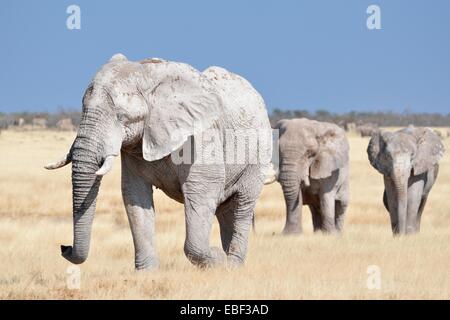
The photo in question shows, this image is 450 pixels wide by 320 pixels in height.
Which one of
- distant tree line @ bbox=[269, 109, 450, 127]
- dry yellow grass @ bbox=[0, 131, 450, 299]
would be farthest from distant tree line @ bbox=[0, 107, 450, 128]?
dry yellow grass @ bbox=[0, 131, 450, 299]

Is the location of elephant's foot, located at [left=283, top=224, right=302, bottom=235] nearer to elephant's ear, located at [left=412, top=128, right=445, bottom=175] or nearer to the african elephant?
the african elephant

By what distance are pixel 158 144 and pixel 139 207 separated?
2.94 ft

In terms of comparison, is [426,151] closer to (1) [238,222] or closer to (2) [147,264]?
(1) [238,222]

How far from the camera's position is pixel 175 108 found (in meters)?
9.50

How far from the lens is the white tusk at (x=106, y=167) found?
8.47m

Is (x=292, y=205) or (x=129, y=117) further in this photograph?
(x=292, y=205)

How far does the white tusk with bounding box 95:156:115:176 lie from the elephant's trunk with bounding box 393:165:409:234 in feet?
26.1

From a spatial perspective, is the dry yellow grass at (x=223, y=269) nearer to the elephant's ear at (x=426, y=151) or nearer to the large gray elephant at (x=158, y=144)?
the large gray elephant at (x=158, y=144)

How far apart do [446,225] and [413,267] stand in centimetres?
845

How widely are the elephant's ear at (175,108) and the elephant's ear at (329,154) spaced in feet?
23.0

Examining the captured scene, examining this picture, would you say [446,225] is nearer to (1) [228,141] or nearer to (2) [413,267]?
(2) [413,267]

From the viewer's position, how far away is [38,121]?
301 feet

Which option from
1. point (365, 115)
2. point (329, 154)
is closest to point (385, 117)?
point (365, 115)

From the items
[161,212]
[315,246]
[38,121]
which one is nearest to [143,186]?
[315,246]
